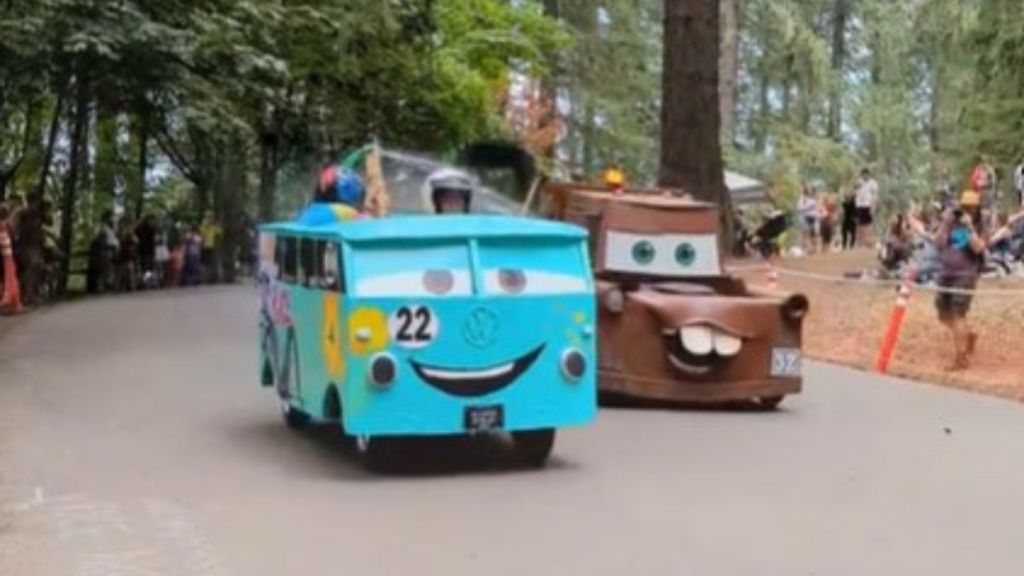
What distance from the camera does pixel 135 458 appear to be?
37.9 feet

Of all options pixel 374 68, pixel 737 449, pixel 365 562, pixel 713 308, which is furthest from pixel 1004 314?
pixel 374 68

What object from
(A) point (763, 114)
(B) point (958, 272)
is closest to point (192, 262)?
(B) point (958, 272)

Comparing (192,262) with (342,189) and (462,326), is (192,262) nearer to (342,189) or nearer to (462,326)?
(342,189)

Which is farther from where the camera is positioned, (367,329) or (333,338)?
(333,338)

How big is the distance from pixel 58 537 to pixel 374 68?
1208 inches

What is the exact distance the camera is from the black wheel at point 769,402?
14812 millimetres

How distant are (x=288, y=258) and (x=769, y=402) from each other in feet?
16.2

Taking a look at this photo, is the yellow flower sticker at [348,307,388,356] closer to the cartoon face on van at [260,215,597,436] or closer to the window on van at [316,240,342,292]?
the cartoon face on van at [260,215,597,436]

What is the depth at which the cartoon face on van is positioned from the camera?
1060 cm

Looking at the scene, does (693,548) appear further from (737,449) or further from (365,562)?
(737,449)

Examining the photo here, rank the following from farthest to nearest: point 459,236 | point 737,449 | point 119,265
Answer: point 119,265
point 737,449
point 459,236

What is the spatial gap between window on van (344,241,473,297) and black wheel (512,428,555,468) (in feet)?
3.96

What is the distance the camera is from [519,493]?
1034 cm

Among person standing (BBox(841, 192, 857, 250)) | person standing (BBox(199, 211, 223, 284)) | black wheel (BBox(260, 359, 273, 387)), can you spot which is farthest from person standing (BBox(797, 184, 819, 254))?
black wheel (BBox(260, 359, 273, 387))
